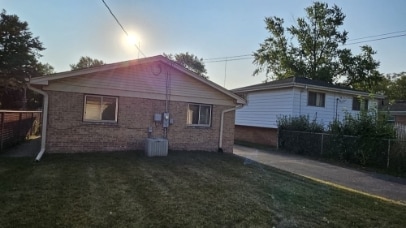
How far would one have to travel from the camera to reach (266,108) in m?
21.6

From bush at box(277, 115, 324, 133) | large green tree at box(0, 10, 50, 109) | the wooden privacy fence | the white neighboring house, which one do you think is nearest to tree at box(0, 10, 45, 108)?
large green tree at box(0, 10, 50, 109)

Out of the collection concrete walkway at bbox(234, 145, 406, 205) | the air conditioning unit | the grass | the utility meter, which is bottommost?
concrete walkway at bbox(234, 145, 406, 205)

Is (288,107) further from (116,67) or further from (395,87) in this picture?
(395,87)

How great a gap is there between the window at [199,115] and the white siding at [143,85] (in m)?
0.29

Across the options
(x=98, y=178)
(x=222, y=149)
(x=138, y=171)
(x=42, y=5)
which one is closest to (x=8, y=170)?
(x=98, y=178)

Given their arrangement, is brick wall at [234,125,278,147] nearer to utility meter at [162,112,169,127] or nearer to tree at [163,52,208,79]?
utility meter at [162,112,169,127]

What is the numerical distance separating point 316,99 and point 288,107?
2.40 m

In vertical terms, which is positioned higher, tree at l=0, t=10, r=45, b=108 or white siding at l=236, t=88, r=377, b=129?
tree at l=0, t=10, r=45, b=108

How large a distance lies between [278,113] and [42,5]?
15000 mm

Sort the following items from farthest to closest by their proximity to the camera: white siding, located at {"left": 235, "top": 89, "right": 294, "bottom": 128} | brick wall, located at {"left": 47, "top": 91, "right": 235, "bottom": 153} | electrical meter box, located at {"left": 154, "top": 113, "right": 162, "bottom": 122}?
white siding, located at {"left": 235, "top": 89, "right": 294, "bottom": 128} → electrical meter box, located at {"left": 154, "top": 113, "right": 162, "bottom": 122} → brick wall, located at {"left": 47, "top": 91, "right": 235, "bottom": 153}

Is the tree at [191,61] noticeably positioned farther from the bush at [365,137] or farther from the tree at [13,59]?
the bush at [365,137]

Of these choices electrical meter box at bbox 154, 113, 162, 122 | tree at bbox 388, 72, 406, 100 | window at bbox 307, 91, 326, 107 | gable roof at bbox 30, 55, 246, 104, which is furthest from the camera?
tree at bbox 388, 72, 406, 100

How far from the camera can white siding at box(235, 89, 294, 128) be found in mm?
19922

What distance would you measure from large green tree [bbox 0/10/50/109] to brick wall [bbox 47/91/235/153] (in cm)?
2809
